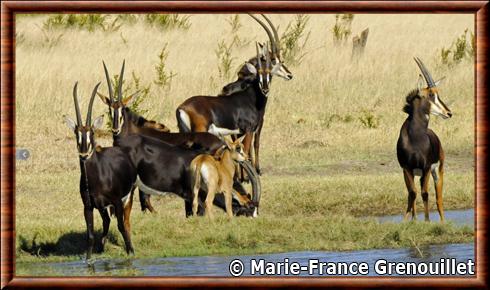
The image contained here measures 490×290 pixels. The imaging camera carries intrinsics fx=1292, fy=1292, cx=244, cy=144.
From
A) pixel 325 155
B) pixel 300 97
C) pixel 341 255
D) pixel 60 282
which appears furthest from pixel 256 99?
pixel 60 282

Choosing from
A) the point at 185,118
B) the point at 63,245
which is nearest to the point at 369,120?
the point at 185,118

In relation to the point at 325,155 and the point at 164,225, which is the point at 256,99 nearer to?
the point at 325,155

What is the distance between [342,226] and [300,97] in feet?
30.2

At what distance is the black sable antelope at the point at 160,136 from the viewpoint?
14117 millimetres

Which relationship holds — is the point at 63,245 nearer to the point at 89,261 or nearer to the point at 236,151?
the point at 89,261

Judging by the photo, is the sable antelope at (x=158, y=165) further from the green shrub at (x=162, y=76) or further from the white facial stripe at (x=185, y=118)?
the green shrub at (x=162, y=76)

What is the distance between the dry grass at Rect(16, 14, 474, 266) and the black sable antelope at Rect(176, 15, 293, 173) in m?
0.65

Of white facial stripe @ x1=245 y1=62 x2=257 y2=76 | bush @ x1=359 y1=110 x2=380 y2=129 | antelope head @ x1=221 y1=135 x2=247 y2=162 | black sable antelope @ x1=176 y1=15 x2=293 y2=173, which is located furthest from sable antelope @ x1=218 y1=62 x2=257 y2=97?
antelope head @ x1=221 y1=135 x2=247 y2=162

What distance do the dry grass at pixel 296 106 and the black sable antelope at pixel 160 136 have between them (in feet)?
1.43

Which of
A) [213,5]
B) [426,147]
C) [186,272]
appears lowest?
[186,272]

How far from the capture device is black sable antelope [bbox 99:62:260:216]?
14.1 metres

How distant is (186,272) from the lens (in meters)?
11.5

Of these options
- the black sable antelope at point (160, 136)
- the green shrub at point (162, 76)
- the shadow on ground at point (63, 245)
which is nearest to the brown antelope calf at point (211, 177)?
the black sable antelope at point (160, 136)

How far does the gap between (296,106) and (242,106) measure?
12.6 ft
